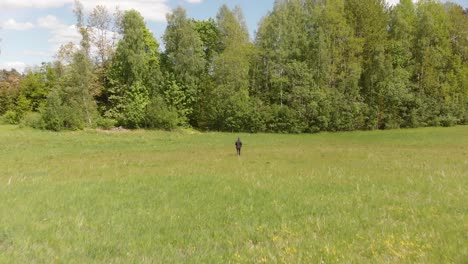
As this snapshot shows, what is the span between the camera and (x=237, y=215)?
10352 mm

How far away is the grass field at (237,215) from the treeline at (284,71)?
43142 mm

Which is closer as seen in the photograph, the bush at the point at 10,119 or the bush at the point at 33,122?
the bush at the point at 33,122

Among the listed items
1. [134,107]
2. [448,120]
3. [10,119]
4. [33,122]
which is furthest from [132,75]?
[448,120]

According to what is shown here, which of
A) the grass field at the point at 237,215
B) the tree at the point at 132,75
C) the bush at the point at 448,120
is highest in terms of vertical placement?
the tree at the point at 132,75

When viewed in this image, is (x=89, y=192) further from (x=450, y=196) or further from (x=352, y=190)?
(x=450, y=196)

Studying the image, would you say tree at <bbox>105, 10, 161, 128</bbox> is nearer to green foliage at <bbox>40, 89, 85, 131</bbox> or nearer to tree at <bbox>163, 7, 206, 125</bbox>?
tree at <bbox>163, 7, 206, 125</bbox>

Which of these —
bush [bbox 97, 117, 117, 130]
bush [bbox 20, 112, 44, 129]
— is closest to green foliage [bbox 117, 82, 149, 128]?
bush [bbox 97, 117, 117, 130]

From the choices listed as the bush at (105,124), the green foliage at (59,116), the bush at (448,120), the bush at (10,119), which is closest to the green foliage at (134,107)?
the bush at (105,124)

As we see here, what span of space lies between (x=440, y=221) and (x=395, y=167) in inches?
428

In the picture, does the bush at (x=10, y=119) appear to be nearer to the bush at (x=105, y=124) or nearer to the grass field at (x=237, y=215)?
the bush at (x=105, y=124)

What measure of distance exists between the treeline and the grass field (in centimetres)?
4314

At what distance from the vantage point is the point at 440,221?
9.04 m

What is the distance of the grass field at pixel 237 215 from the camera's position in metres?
7.26

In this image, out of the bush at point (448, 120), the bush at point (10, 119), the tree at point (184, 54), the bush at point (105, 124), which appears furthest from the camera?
the bush at point (10, 119)
